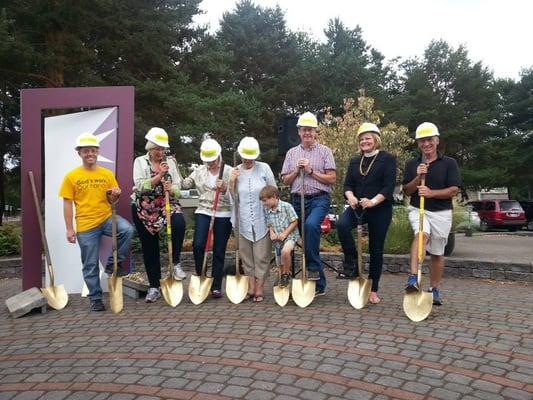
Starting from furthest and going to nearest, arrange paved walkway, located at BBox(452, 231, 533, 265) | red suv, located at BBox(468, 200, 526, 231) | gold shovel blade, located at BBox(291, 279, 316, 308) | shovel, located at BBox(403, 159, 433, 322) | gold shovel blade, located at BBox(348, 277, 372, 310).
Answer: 1. red suv, located at BBox(468, 200, 526, 231)
2. paved walkway, located at BBox(452, 231, 533, 265)
3. gold shovel blade, located at BBox(291, 279, 316, 308)
4. gold shovel blade, located at BBox(348, 277, 372, 310)
5. shovel, located at BBox(403, 159, 433, 322)

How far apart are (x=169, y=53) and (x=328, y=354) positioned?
635 inches

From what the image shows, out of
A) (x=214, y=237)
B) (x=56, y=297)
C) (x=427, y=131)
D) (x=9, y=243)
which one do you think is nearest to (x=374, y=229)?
(x=427, y=131)

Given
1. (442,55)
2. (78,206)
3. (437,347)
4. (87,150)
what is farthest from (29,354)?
(442,55)

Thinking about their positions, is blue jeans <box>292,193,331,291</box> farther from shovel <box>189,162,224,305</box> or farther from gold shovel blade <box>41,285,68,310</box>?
gold shovel blade <box>41,285,68,310</box>

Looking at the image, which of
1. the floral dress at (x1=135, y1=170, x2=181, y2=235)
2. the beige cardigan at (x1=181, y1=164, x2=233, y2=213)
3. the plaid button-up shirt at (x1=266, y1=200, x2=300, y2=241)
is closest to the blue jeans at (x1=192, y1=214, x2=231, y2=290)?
the beige cardigan at (x1=181, y1=164, x2=233, y2=213)

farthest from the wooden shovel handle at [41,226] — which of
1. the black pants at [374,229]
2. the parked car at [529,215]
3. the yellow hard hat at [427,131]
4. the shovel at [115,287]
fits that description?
the parked car at [529,215]

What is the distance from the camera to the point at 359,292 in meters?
4.96

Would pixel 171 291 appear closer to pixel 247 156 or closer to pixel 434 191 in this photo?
pixel 247 156

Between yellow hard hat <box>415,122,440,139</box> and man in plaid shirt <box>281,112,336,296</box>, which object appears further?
man in plaid shirt <box>281,112,336,296</box>

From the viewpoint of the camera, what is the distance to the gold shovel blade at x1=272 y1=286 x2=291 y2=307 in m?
5.05

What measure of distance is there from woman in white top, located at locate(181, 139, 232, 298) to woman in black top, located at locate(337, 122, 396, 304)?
1.29 m

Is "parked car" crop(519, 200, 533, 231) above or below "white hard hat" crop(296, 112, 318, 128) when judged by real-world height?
below

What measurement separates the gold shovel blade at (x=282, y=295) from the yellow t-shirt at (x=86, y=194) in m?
2.03

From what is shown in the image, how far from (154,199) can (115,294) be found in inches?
43.2
